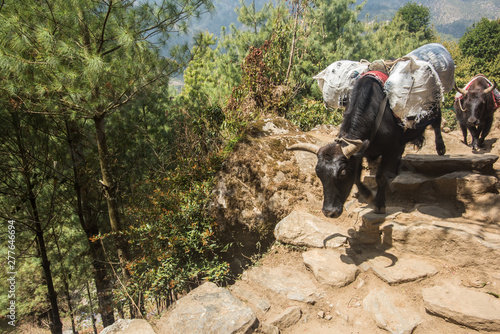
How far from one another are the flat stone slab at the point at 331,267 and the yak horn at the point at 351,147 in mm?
1379

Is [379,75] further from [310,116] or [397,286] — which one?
[310,116]

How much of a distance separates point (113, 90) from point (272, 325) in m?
Result: 3.94

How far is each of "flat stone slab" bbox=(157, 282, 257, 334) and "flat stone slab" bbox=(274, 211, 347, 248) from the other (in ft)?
4.12

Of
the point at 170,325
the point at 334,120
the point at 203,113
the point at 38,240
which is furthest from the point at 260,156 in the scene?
the point at 38,240

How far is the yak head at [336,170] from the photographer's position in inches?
116

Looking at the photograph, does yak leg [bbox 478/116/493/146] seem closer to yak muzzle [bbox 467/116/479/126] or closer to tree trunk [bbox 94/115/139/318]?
yak muzzle [bbox 467/116/479/126]

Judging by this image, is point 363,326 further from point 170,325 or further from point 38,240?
point 38,240

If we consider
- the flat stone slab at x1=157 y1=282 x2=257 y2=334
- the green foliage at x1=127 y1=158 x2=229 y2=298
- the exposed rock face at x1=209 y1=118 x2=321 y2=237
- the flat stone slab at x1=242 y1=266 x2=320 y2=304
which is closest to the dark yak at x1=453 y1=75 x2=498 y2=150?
the exposed rock face at x1=209 y1=118 x2=321 y2=237

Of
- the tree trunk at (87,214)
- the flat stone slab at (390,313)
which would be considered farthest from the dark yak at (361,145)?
the tree trunk at (87,214)

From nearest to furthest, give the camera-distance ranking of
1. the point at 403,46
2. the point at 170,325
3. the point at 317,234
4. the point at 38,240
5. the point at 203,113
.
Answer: the point at 170,325
the point at 317,234
the point at 203,113
the point at 38,240
the point at 403,46

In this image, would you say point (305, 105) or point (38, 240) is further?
A: point (305, 105)

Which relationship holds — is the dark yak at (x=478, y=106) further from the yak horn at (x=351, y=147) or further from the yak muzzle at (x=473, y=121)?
the yak horn at (x=351, y=147)

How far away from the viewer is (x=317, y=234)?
12.7ft

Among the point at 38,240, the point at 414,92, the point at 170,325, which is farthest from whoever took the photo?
the point at 38,240
